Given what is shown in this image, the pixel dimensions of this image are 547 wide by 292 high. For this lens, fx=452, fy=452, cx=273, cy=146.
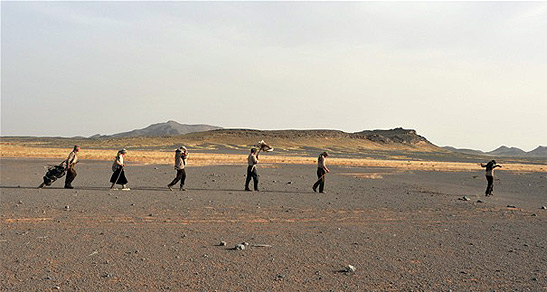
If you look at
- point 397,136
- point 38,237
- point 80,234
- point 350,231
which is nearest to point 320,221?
point 350,231

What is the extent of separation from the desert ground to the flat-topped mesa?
13433 centimetres

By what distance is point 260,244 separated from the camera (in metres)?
9.02

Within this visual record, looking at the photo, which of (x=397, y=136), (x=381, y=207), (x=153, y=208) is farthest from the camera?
(x=397, y=136)

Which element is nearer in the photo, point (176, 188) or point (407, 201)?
point (407, 201)

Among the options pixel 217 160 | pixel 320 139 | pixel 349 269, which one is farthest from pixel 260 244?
pixel 320 139

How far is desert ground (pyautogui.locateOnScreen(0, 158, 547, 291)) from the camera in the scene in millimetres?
6781

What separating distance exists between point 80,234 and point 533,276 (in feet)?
28.1

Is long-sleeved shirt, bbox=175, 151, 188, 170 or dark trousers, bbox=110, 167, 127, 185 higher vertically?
long-sleeved shirt, bbox=175, 151, 188, 170

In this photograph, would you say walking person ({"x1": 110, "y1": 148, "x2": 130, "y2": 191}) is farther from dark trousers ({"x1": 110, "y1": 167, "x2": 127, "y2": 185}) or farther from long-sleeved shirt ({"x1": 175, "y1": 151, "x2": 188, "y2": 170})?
long-sleeved shirt ({"x1": 175, "y1": 151, "x2": 188, "y2": 170})

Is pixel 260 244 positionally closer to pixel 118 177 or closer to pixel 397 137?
pixel 118 177

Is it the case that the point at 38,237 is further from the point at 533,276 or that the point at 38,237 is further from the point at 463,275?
the point at 533,276

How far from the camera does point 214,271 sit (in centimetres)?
717

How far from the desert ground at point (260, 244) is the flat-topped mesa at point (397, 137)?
13433cm

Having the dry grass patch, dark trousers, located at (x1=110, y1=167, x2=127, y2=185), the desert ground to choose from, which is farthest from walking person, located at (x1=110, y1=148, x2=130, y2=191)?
the dry grass patch
